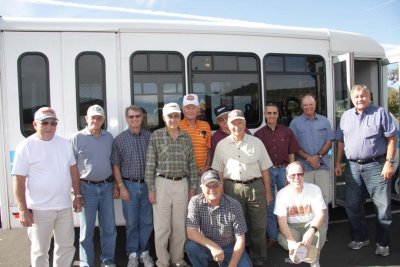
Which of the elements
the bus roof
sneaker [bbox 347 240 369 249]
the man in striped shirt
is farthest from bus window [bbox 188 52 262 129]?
sneaker [bbox 347 240 369 249]

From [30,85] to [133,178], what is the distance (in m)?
1.60

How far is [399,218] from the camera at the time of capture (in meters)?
5.49

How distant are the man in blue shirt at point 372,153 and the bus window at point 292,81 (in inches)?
30.7

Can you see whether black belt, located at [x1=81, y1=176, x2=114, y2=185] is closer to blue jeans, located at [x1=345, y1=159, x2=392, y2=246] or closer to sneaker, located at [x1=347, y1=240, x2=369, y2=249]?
blue jeans, located at [x1=345, y1=159, x2=392, y2=246]

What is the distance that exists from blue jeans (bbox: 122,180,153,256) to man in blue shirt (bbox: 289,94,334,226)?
6.47 feet

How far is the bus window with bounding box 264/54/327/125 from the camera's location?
15.4ft

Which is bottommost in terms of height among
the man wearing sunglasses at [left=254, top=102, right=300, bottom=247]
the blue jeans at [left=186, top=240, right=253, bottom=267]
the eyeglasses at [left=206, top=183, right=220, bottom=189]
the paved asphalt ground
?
the paved asphalt ground

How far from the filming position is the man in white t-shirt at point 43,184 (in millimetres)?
3166

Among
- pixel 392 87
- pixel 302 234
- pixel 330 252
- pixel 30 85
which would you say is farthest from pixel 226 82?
pixel 392 87

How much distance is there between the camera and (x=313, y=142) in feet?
14.5

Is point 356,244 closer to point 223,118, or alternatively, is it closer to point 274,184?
point 274,184

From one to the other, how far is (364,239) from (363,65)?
2.69m

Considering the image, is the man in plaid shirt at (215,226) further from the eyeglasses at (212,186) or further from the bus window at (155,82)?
the bus window at (155,82)

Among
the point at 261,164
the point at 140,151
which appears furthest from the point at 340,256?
the point at 140,151
